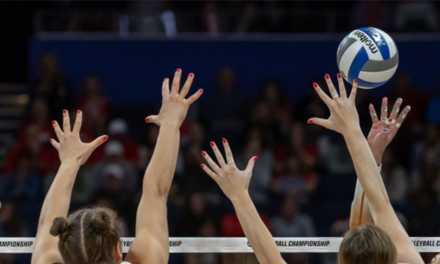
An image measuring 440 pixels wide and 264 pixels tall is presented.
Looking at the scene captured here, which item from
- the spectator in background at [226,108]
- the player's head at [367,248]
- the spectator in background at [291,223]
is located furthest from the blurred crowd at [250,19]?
the player's head at [367,248]

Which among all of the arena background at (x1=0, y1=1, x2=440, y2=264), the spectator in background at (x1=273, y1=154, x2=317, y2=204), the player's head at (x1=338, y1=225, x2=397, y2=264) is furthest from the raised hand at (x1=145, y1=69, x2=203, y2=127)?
the spectator in background at (x1=273, y1=154, x2=317, y2=204)

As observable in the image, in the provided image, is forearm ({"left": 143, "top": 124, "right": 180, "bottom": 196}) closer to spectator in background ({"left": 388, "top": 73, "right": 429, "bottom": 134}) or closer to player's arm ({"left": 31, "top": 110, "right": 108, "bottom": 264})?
player's arm ({"left": 31, "top": 110, "right": 108, "bottom": 264})

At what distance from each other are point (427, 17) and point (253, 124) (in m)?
3.51

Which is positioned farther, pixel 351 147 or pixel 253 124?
pixel 253 124

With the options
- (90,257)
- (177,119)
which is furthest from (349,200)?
(90,257)

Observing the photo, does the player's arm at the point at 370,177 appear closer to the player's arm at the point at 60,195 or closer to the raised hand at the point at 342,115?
the raised hand at the point at 342,115

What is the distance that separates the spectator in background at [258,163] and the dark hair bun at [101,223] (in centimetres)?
648

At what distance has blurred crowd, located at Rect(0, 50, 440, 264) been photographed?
8.41 m

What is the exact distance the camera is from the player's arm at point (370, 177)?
2969 millimetres

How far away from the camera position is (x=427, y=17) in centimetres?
1066

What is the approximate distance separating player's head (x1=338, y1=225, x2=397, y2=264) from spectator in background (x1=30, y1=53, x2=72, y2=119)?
25.4ft

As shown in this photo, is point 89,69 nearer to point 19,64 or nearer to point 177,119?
point 19,64

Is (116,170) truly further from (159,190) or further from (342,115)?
(342,115)

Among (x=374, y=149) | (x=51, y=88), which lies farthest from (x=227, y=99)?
(x=374, y=149)
